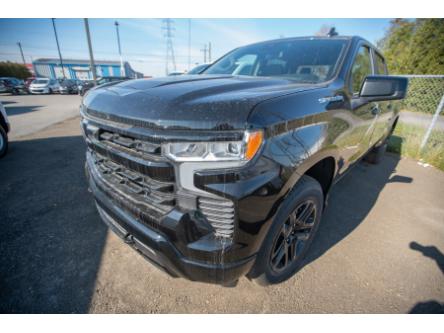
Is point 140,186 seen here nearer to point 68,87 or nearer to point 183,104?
point 183,104

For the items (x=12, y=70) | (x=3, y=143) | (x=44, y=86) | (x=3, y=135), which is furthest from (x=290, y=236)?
(x=12, y=70)

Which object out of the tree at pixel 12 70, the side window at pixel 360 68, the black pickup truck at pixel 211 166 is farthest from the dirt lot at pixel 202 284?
the tree at pixel 12 70

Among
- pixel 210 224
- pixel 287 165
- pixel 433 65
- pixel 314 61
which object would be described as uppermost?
pixel 433 65

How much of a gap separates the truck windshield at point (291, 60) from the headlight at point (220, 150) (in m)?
1.13

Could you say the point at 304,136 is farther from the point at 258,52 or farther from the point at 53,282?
the point at 53,282

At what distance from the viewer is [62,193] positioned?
9.95 feet

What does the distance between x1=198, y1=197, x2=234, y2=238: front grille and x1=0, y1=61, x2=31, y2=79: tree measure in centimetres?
4745

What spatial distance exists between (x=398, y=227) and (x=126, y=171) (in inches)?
123

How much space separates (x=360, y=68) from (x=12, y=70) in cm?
4989

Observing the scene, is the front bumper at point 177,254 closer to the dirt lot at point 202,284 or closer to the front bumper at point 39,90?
the dirt lot at point 202,284

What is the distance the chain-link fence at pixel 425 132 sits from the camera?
505 centimetres

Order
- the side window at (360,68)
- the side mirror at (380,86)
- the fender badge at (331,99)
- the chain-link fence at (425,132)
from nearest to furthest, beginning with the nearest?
1. the fender badge at (331,99)
2. the side mirror at (380,86)
3. the side window at (360,68)
4. the chain-link fence at (425,132)
